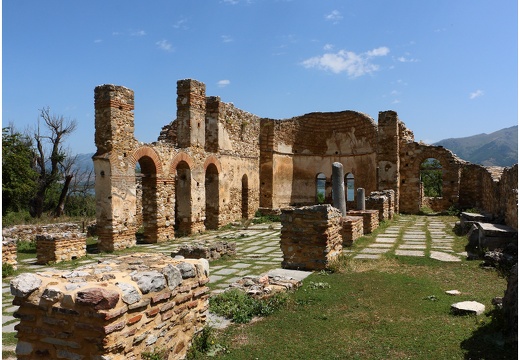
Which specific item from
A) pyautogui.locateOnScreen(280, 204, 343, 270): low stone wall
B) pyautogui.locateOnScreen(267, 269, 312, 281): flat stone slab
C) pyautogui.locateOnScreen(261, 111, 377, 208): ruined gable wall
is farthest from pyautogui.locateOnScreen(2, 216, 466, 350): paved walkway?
pyautogui.locateOnScreen(261, 111, 377, 208): ruined gable wall

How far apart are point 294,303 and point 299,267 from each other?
2.46 m

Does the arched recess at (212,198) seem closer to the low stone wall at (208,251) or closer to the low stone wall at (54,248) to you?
the low stone wall at (208,251)

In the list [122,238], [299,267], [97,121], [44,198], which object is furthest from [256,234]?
[44,198]

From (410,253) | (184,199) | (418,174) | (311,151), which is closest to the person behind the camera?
(410,253)

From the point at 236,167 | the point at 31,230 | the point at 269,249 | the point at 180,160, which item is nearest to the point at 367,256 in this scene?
the point at 269,249

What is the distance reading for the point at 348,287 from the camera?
7207mm

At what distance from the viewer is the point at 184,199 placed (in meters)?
17.9

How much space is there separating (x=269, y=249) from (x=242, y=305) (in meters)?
6.94

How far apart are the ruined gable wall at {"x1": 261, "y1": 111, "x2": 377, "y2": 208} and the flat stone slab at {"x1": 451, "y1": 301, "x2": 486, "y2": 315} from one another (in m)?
19.0

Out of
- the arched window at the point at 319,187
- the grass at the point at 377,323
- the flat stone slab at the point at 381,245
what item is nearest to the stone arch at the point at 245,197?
the arched window at the point at 319,187

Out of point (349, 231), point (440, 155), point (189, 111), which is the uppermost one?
point (189, 111)

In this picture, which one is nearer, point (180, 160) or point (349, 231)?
point (349, 231)

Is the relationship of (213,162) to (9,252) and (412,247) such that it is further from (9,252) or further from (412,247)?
(412,247)

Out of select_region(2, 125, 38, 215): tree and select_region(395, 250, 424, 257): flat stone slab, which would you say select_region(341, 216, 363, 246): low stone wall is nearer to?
select_region(395, 250, 424, 257): flat stone slab
